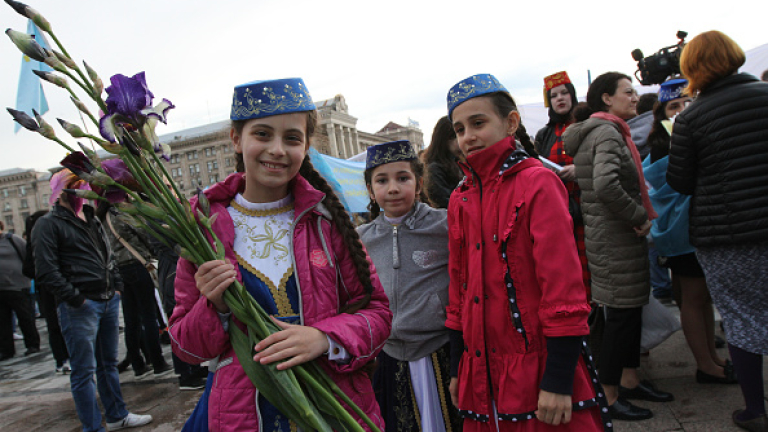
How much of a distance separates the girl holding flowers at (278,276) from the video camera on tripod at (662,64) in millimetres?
5265

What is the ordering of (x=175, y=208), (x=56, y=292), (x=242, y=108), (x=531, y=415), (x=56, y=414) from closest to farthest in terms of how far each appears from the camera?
1. (x=175, y=208)
2. (x=242, y=108)
3. (x=531, y=415)
4. (x=56, y=292)
5. (x=56, y=414)

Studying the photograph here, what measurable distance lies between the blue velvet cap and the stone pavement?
2.14 m

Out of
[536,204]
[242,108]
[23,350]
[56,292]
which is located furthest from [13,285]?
[536,204]

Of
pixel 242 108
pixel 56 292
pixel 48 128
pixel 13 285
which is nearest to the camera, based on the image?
pixel 48 128

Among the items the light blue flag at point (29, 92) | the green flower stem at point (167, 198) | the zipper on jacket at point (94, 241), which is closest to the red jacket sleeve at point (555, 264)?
the green flower stem at point (167, 198)

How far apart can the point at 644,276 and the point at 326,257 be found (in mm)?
2209

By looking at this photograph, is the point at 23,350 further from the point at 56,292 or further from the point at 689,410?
the point at 689,410

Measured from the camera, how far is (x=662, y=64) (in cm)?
539

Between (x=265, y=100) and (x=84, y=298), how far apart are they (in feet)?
10.3

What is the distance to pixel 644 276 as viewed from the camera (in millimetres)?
2826

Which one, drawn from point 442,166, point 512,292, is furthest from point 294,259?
point 442,166

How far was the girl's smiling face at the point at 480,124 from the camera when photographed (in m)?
1.80

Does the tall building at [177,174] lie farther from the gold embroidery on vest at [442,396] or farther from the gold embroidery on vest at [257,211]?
the gold embroidery on vest at [257,211]

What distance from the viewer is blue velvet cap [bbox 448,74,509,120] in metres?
1.79
